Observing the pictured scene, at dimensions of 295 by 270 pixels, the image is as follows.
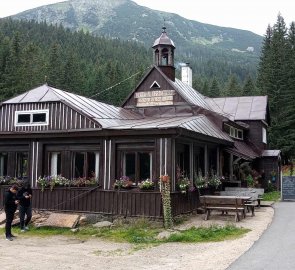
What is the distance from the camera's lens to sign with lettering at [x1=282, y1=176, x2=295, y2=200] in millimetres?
23203

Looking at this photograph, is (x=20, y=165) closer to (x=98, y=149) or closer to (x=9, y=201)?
(x=98, y=149)

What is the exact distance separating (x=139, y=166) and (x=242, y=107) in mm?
18177

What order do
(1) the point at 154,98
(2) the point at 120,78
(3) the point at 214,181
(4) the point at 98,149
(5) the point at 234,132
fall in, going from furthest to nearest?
(2) the point at 120,78 → (5) the point at 234,132 → (1) the point at 154,98 → (3) the point at 214,181 → (4) the point at 98,149

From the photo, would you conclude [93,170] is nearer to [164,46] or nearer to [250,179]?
[164,46]

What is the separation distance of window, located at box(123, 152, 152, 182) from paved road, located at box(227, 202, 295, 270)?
15.1 feet

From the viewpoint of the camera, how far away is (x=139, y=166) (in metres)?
15.4

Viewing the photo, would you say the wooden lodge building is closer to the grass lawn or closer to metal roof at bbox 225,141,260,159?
the grass lawn

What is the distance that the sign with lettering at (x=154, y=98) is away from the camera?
24062 millimetres

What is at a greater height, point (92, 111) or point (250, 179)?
point (92, 111)

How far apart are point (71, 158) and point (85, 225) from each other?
9.16 feet

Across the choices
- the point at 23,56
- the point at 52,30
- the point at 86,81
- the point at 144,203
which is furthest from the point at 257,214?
the point at 52,30

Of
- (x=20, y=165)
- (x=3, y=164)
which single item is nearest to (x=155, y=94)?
(x=20, y=165)

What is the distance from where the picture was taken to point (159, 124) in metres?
15.3

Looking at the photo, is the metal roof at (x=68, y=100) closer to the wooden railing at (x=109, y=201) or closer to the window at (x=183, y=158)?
the wooden railing at (x=109, y=201)
